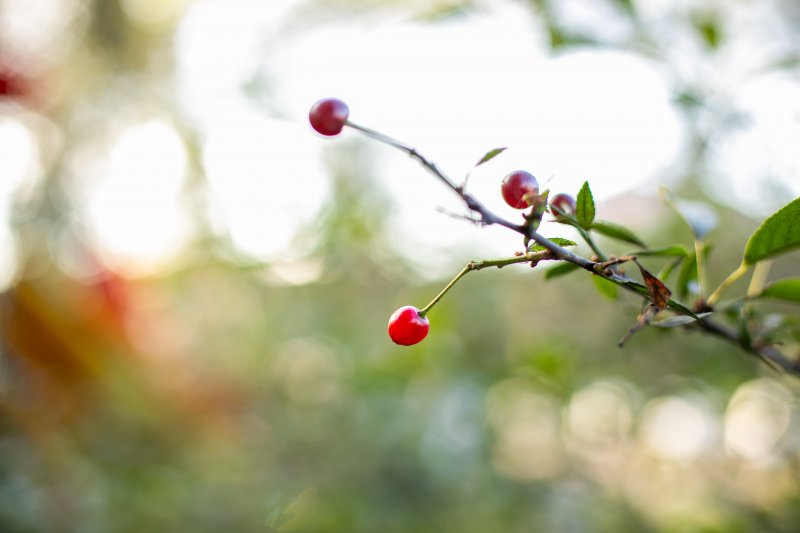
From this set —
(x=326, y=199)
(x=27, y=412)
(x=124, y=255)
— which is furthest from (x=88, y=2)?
(x=27, y=412)

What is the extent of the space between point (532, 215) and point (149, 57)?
4.25 m

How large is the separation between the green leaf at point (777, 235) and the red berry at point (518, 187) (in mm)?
197

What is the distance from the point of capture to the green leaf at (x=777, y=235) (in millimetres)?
455

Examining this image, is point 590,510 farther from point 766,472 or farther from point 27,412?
point 27,412

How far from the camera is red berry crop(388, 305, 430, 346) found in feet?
1.56

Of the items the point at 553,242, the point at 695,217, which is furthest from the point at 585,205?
the point at 695,217

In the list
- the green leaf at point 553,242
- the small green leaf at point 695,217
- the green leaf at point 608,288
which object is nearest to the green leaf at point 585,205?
the green leaf at point 553,242

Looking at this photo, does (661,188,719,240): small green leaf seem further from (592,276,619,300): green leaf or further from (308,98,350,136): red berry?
(308,98,350,136): red berry

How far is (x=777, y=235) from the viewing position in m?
0.48

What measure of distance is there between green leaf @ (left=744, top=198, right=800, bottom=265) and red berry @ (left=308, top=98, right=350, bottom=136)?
0.34 m

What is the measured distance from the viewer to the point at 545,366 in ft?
3.32

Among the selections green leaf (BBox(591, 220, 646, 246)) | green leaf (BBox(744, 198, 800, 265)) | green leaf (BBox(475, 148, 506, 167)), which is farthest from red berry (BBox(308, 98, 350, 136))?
green leaf (BBox(744, 198, 800, 265))

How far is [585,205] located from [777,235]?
189 mm

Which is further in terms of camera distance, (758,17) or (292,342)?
(292,342)
